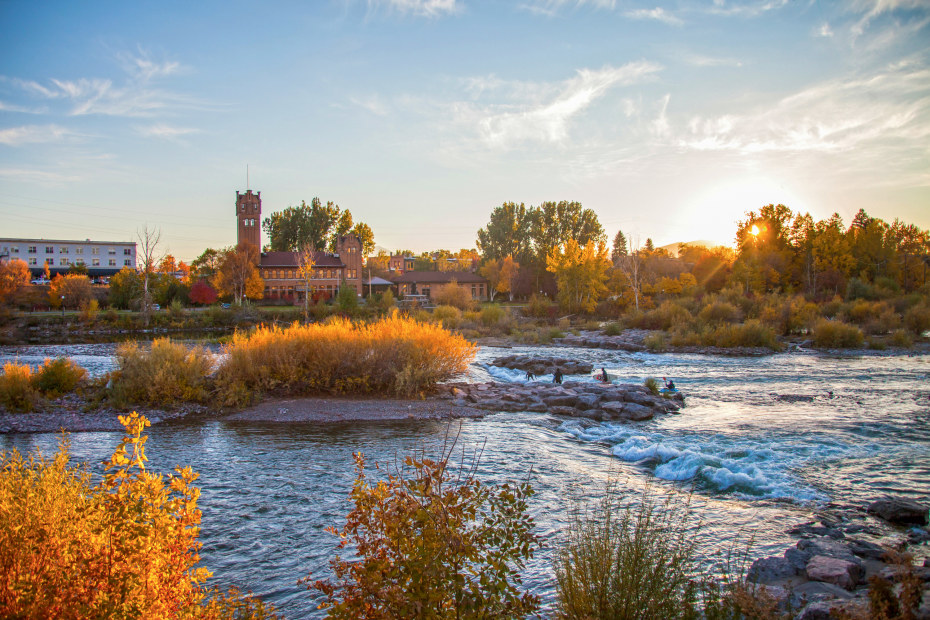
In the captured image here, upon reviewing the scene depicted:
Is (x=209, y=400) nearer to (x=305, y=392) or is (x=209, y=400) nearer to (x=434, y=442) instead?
(x=305, y=392)

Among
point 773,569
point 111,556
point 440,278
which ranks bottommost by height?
point 773,569

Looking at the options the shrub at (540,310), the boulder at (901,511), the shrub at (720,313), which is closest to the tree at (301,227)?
the shrub at (540,310)

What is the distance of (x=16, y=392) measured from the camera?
47.8 ft

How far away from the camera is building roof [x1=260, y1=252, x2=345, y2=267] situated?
74000mm

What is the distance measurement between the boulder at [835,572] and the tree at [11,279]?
65210mm

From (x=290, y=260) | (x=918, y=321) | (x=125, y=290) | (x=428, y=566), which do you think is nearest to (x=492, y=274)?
(x=290, y=260)

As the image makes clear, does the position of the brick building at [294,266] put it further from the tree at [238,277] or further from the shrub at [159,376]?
the shrub at [159,376]

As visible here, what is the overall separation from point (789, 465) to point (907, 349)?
86.8ft

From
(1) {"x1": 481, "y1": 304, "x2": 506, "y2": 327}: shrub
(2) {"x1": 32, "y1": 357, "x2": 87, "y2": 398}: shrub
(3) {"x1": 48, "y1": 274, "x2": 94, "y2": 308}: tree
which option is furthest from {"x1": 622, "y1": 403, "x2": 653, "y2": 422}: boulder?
(3) {"x1": 48, "y1": 274, "x2": 94, "y2": 308}: tree

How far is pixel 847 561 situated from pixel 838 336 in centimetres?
3037

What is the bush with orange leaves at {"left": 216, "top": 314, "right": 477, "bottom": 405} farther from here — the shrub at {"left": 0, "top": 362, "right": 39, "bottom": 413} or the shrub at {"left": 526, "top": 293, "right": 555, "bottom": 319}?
the shrub at {"left": 526, "top": 293, "right": 555, "bottom": 319}

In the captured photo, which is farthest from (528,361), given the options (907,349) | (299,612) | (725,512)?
(907,349)

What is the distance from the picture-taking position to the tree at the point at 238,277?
206ft

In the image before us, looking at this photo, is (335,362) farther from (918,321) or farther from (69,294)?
(69,294)
